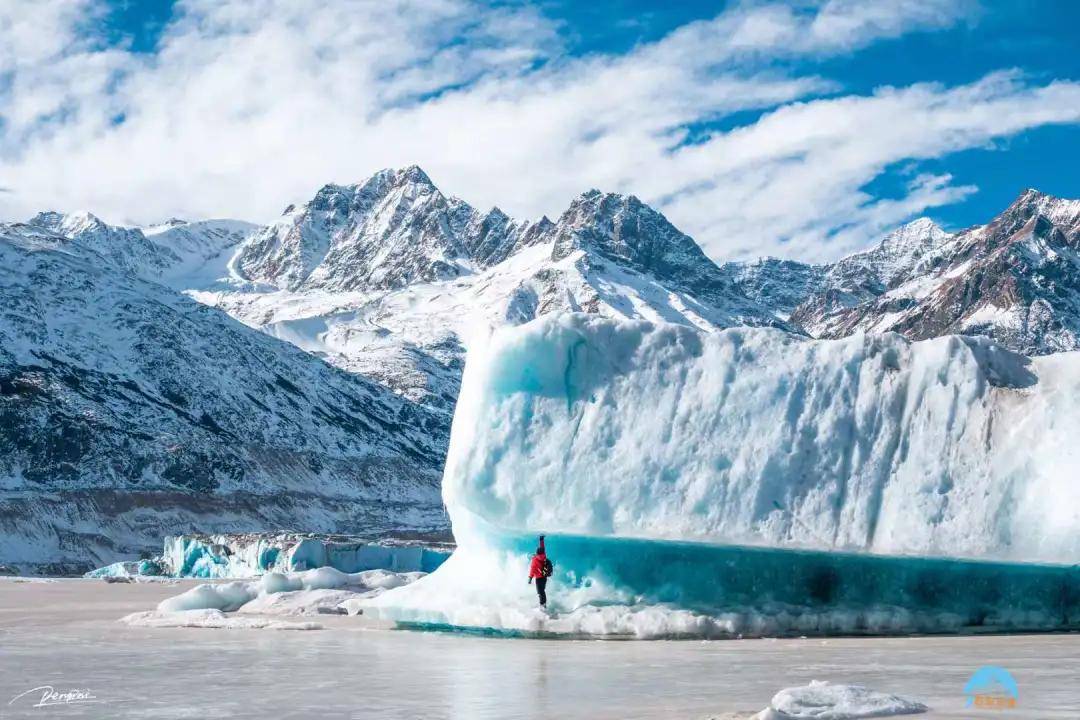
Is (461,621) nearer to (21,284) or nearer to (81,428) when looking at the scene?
(81,428)

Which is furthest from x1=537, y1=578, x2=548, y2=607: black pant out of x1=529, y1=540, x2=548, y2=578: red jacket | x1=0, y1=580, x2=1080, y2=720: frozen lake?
x1=0, y1=580, x2=1080, y2=720: frozen lake

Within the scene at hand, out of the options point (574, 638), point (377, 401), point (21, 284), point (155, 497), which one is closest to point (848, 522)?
point (574, 638)

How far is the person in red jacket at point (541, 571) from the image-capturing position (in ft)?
62.6

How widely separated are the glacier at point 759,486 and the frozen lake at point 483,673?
1193 mm

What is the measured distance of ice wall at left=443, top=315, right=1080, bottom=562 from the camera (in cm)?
1925

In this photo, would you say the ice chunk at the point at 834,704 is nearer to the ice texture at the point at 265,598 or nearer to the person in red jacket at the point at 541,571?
the person in red jacket at the point at 541,571

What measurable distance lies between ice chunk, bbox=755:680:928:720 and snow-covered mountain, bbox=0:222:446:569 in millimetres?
94469

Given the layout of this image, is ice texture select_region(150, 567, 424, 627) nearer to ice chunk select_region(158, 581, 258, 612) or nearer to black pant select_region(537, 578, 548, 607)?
ice chunk select_region(158, 581, 258, 612)

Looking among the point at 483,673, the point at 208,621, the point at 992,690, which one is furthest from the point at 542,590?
the point at 992,690

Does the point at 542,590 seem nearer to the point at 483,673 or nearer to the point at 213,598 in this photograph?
the point at 483,673

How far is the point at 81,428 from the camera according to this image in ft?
390

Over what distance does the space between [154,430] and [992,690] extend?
407 ft

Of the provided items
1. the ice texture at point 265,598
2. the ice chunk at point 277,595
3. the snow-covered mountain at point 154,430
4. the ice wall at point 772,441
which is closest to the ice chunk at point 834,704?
the ice wall at point 772,441

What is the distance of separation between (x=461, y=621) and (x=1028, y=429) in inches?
379
